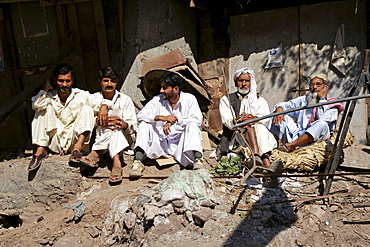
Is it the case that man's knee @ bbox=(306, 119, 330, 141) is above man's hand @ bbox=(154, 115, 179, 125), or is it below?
below

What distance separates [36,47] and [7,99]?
1.12 metres

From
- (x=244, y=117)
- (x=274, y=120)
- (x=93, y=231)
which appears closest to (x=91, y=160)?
(x=93, y=231)

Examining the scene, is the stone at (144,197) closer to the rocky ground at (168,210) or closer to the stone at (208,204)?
the rocky ground at (168,210)

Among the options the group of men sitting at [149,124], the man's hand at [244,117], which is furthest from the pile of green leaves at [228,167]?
the man's hand at [244,117]

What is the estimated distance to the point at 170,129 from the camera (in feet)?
17.0

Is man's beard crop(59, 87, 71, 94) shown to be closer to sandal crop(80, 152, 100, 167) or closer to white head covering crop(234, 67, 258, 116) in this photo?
sandal crop(80, 152, 100, 167)

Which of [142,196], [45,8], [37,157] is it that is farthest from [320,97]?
[45,8]

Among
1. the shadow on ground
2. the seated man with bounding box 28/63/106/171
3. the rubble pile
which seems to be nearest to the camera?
the shadow on ground

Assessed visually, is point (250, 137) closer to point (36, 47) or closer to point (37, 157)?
point (37, 157)

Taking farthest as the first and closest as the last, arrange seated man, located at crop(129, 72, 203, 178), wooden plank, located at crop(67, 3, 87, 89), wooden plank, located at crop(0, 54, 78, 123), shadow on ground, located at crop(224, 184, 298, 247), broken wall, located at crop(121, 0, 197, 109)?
1. wooden plank, located at crop(67, 3, 87, 89)
2. broken wall, located at crop(121, 0, 197, 109)
3. wooden plank, located at crop(0, 54, 78, 123)
4. seated man, located at crop(129, 72, 203, 178)
5. shadow on ground, located at crop(224, 184, 298, 247)

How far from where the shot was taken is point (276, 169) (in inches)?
177

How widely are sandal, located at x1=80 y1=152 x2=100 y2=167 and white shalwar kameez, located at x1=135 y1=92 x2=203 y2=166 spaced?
59 centimetres

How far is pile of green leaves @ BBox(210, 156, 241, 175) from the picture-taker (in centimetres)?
465

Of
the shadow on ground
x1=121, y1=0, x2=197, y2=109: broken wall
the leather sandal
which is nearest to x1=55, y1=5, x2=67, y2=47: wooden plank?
x1=121, y1=0, x2=197, y2=109: broken wall
